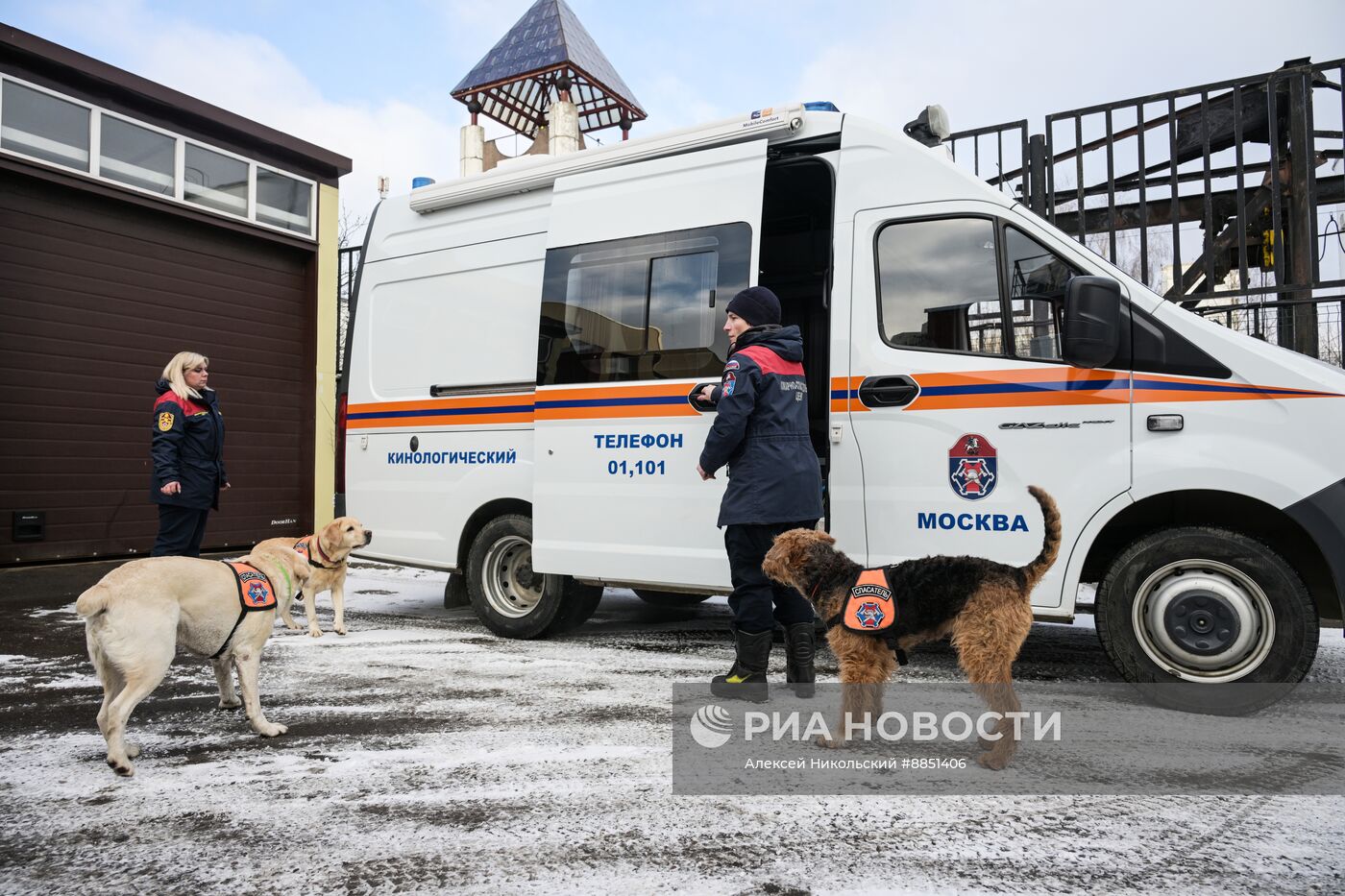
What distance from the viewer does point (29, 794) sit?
2.94 metres

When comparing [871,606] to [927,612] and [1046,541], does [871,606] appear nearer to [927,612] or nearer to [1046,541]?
[927,612]

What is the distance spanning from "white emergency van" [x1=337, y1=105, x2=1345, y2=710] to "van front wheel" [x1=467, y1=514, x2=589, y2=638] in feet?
0.07

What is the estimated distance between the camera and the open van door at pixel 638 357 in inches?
189

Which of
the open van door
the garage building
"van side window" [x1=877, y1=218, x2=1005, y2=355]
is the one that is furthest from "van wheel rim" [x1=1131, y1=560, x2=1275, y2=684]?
the garage building

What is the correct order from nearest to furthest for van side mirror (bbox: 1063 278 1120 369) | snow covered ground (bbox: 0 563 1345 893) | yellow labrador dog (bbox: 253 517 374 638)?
snow covered ground (bbox: 0 563 1345 893)
van side mirror (bbox: 1063 278 1120 369)
yellow labrador dog (bbox: 253 517 374 638)

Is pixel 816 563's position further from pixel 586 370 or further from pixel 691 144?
pixel 691 144

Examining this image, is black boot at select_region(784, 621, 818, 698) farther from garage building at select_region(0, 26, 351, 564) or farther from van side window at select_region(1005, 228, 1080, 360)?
garage building at select_region(0, 26, 351, 564)

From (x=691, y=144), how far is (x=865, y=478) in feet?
7.55

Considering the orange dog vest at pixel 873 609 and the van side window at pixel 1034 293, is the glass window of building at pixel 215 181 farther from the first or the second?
the orange dog vest at pixel 873 609

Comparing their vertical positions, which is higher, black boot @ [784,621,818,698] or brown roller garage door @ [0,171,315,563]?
brown roller garage door @ [0,171,315,563]

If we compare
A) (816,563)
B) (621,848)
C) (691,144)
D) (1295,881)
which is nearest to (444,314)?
(691,144)

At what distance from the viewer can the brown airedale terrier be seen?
2.99 meters

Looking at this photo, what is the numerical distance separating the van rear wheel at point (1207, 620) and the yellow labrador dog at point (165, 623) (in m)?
3.82

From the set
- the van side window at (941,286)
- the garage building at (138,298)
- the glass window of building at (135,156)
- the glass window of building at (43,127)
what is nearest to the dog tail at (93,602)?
the van side window at (941,286)
